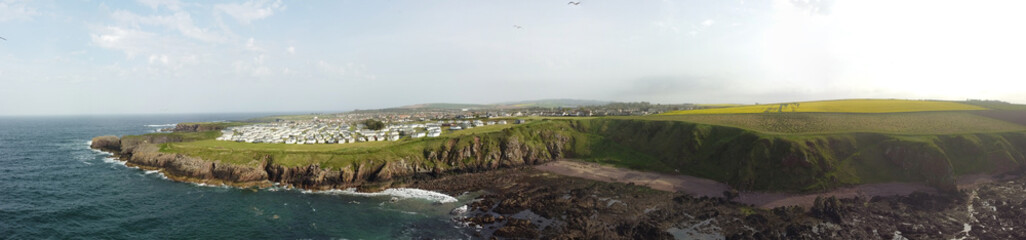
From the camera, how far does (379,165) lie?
50.9 m

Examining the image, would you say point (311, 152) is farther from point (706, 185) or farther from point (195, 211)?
point (706, 185)

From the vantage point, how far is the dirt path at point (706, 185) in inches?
1484

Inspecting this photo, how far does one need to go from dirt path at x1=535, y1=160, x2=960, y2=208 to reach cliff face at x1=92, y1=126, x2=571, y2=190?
634 centimetres

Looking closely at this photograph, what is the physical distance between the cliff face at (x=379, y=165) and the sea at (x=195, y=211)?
2.89 m

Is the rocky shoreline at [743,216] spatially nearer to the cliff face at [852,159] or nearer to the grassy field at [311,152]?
the cliff face at [852,159]

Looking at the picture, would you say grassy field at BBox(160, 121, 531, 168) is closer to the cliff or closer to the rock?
the cliff

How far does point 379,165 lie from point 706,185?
43111 millimetres

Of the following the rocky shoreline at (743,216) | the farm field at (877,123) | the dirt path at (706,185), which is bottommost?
the rocky shoreline at (743,216)

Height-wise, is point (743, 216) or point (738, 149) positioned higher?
point (738, 149)

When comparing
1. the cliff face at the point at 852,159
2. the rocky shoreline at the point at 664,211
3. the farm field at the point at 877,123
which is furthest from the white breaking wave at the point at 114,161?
the farm field at the point at 877,123

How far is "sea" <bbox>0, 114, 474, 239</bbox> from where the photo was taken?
104 feet

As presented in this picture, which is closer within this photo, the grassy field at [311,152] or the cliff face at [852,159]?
the cliff face at [852,159]

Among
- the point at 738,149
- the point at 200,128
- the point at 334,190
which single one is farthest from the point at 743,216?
the point at 200,128

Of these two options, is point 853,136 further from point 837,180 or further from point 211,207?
point 211,207
